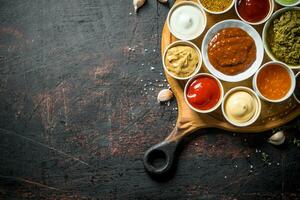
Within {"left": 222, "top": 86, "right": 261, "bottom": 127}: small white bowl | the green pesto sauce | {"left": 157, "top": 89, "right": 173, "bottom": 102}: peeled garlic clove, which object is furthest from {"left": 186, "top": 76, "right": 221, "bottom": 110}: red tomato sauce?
the green pesto sauce

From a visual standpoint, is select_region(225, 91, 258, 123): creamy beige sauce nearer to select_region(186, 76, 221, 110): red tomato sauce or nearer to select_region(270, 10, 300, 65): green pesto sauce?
select_region(186, 76, 221, 110): red tomato sauce

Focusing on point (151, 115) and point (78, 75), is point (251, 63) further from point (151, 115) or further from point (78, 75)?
point (78, 75)

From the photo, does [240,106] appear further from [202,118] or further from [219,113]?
[202,118]

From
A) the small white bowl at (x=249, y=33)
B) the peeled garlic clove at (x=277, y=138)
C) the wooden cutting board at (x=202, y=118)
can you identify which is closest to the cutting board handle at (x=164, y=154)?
the wooden cutting board at (x=202, y=118)

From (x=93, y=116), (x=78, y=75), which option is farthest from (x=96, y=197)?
(x=78, y=75)

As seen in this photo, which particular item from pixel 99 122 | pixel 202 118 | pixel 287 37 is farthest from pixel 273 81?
pixel 99 122

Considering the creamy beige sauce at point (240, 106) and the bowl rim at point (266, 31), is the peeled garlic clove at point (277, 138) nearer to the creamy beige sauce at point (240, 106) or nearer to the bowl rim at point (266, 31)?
the creamy beige sauce at point (240, 106)
